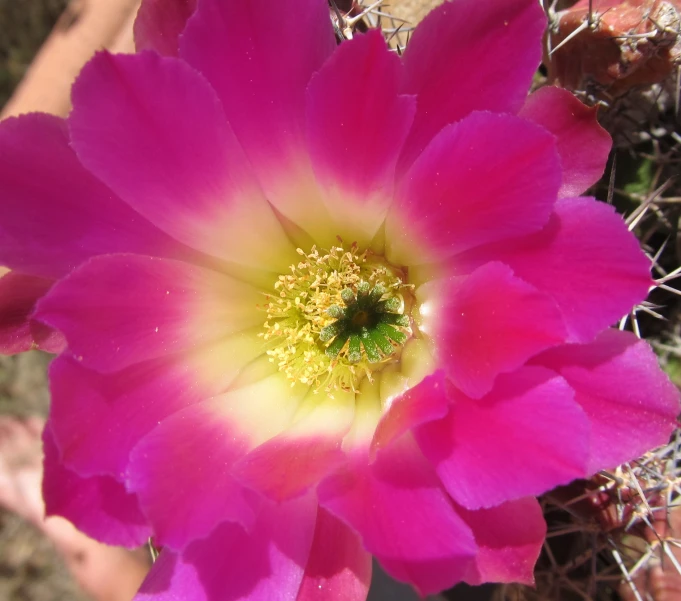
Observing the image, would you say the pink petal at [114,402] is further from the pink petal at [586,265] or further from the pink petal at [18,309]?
the pink petal at [586,265]

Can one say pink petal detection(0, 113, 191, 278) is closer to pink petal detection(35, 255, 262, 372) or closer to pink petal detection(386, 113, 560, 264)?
pink petal detection(35, 255, 262, 372)

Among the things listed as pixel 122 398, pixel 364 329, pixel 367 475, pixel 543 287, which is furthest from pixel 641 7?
pixel 122 398

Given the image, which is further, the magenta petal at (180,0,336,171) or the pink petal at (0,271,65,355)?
the pink petal at (0,271,65,355)

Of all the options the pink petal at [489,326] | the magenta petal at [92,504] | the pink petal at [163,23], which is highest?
the pink petal at [163,23]

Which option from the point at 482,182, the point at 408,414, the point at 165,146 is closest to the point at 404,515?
the point at 408,414

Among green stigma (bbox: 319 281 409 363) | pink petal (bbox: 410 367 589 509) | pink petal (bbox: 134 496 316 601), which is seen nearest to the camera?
pink petal (bbox: 410 367 589 509)

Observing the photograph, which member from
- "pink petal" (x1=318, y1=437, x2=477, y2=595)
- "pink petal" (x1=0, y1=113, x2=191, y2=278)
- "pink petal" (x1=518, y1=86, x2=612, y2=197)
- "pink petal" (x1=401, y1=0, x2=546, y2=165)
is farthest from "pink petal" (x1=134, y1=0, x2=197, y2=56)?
"pink petal" (x1=318, y1=437, x2=477, y2=595)

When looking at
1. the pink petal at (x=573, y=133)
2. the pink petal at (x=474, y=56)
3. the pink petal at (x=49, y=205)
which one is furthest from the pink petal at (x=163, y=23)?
the pink petal at (x=573, y=133)
